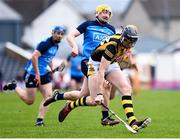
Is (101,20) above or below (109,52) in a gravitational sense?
above

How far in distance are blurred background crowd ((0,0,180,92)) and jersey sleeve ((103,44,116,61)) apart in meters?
14.3

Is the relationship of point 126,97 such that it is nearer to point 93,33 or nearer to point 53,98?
point 93,33

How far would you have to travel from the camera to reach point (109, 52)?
15.4 meters

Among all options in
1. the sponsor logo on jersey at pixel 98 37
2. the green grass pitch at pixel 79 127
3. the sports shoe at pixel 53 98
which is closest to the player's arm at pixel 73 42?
the sponsor logo on jersey at pixel 98 37

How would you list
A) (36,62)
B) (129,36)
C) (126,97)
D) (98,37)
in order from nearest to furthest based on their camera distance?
(129,36)
(126,97)
(98,37)
(36,62)

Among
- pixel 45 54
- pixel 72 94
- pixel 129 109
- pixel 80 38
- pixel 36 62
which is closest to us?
pixel 129 109

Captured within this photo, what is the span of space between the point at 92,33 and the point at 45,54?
214cm

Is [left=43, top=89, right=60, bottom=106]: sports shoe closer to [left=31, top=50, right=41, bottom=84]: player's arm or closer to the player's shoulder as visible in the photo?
[left=31, top=50, right=41, bottom=84]: player's arm

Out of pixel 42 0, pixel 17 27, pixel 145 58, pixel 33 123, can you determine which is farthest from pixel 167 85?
pixel 33 123

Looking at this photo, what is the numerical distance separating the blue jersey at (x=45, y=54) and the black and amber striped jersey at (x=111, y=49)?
2453 millimetres

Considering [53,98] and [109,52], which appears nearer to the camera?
[109,52]

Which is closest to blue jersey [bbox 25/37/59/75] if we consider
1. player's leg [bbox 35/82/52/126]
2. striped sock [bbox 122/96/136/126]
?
player's leg [bbox 35/82/52/126]

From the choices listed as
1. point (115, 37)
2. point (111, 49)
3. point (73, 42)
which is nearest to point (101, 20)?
point (73, 42)

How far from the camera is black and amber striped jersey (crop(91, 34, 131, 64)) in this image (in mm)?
15367
